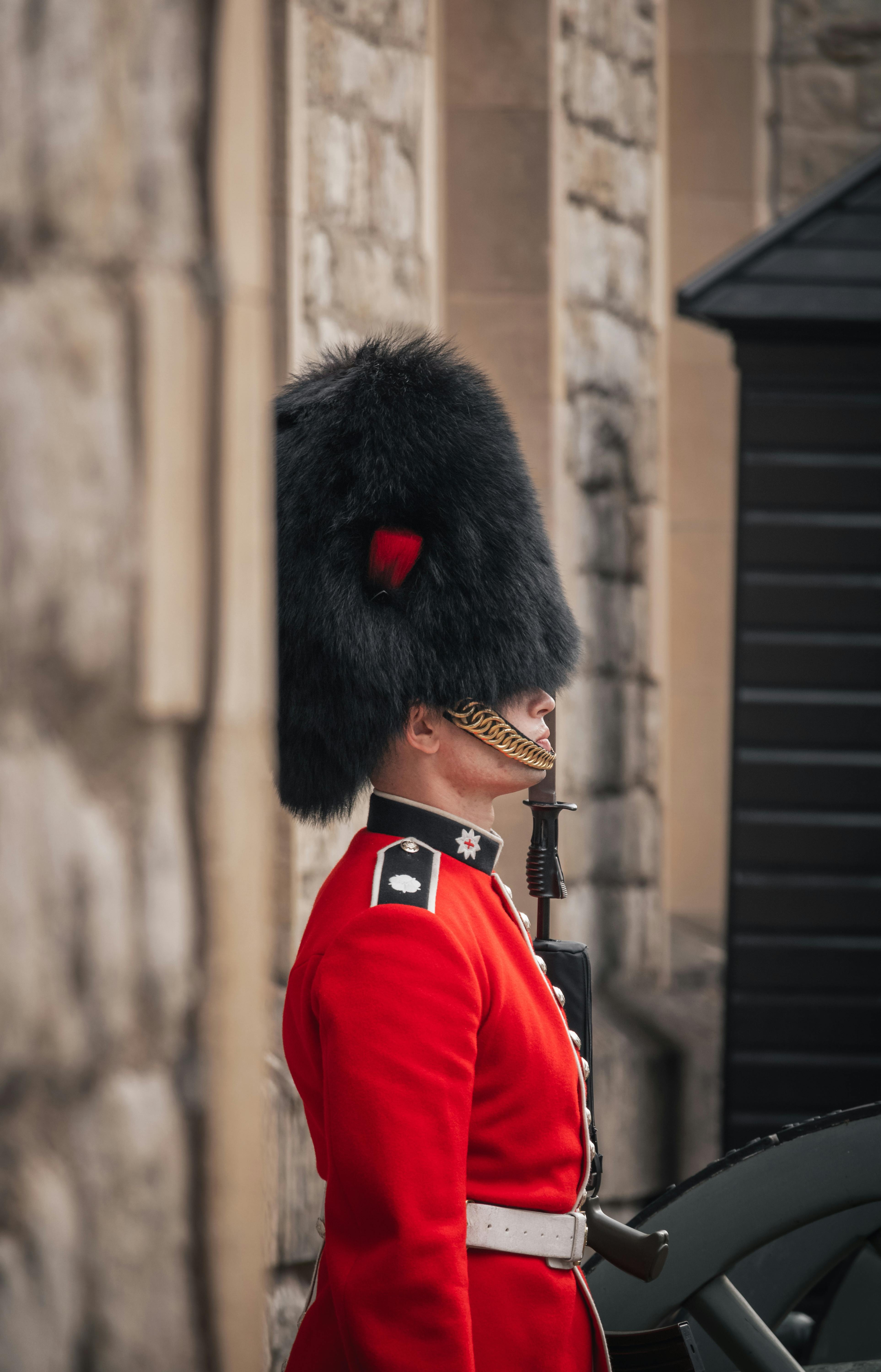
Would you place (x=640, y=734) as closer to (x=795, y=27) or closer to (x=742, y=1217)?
(x=742, y=1217)

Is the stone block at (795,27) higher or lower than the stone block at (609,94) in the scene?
higher

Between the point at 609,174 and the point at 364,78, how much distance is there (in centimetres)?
102

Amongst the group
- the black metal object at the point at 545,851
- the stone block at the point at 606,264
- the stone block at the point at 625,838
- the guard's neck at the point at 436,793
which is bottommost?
the stone block at the point at 625,838

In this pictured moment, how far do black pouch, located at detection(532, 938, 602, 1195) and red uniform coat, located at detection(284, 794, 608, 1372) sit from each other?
0.17 meters

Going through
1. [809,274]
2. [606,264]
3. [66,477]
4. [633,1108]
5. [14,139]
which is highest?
[606,264]

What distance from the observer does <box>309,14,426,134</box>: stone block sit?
9.96ft

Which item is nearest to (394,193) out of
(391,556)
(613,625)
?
(613,625)

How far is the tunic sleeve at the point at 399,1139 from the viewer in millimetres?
1163

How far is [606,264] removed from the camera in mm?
3865

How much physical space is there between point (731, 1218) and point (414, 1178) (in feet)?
2.51

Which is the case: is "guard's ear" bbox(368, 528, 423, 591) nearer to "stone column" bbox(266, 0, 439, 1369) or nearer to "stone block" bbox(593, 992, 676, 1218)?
"stone column" bbox(266, 0, 439, 1369)

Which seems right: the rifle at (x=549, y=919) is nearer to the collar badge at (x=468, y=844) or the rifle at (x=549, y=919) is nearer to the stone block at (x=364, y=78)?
the collar badge at (x=468, y=844)

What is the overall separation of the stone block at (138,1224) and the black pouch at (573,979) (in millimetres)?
965

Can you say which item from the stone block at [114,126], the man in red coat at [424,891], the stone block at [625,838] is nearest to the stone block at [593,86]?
the stone block at [625,838]
